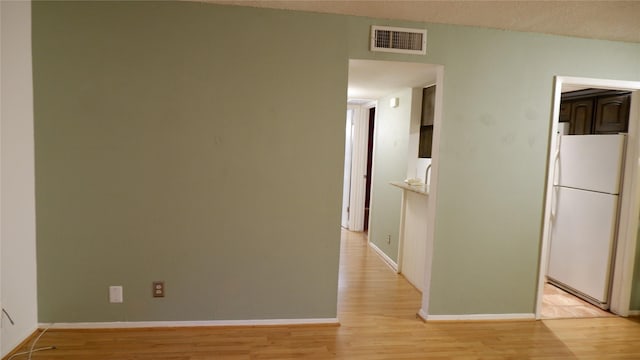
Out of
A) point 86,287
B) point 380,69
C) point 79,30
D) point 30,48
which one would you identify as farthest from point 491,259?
point 30,48

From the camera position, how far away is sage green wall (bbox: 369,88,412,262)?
15.0ft

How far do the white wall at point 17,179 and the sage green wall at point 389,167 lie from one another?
134 inches

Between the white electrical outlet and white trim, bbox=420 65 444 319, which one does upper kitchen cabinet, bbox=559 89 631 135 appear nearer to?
white trim, bbox=420 65 444 319

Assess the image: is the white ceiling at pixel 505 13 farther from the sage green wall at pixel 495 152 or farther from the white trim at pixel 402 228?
the white trim at pixel 402 228

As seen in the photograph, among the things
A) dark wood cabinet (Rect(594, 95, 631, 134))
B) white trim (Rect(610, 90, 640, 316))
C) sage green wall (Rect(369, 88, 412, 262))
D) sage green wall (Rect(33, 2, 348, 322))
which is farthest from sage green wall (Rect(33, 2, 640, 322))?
sage green wall (Rect(369, 88, 412, 262))

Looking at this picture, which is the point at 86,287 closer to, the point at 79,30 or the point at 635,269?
the point at 79,30

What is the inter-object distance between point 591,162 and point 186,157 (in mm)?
3627

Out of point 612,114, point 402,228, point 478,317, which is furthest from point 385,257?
point 612,114

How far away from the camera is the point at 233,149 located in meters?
2.90

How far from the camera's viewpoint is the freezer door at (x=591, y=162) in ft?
11.5

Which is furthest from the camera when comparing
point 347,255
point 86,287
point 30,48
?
point 347,255

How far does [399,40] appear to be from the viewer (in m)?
2.97

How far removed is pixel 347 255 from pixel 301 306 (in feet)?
6.84

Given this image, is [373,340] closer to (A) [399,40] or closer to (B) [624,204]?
(A) [399,40]
